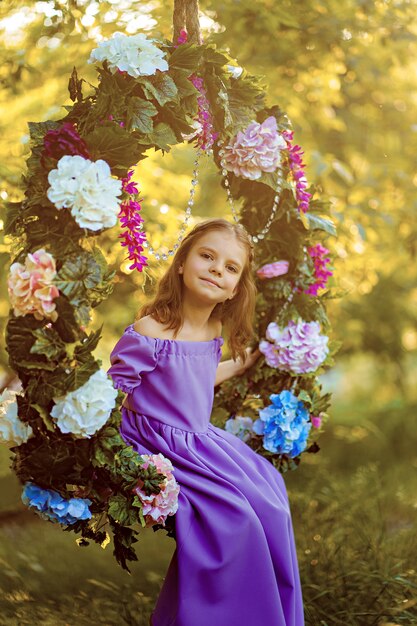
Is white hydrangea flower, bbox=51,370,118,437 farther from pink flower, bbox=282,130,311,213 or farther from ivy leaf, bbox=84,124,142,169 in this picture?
pink flower, bbox=282,130,311,213

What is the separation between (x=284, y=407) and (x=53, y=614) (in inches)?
64.1

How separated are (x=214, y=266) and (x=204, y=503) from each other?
35.2 inches

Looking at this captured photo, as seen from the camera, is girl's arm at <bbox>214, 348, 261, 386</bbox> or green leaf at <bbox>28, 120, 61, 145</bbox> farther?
girl's arm at <bbox>214, 348, 261, 386</bbox>

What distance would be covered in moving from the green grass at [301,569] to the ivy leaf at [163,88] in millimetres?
2462

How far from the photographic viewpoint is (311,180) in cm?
501

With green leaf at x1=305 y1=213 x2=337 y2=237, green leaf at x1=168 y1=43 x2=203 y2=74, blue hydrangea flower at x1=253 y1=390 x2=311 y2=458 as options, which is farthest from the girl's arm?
green leaf at x1=168 y1=43 x2=203 y2=74

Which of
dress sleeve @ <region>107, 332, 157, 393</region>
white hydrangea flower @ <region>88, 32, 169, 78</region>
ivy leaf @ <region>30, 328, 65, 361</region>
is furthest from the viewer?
dress sleeve @ <region>107, 332, 157, 393</region>

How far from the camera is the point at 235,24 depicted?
4.64 meters

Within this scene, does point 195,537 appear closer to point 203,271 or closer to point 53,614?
point 203,271

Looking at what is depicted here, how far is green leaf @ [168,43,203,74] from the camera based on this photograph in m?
2.82

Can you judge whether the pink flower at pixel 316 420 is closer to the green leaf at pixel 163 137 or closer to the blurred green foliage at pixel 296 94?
the blurred green foliage at pixel 296 94

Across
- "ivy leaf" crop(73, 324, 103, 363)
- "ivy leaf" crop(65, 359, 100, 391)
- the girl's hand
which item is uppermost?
"ivy leaf" crop(73, 324, 103, 363)

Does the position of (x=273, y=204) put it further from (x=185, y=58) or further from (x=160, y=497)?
(x=160, y=497)

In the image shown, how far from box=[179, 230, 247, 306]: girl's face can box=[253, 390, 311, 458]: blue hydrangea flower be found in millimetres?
619
